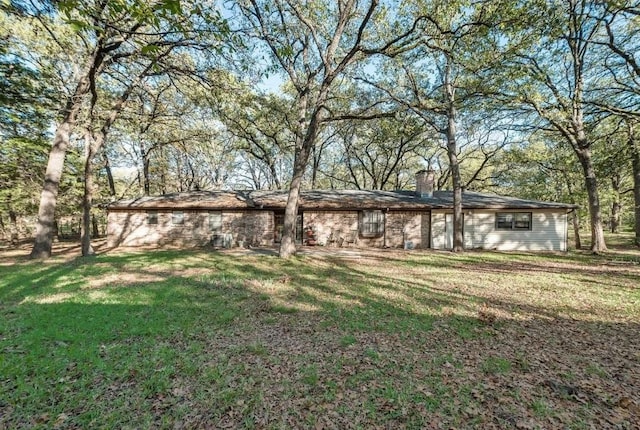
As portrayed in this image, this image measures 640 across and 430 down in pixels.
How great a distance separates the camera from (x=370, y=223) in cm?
1612

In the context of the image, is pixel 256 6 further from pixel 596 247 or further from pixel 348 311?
pixel 596 247

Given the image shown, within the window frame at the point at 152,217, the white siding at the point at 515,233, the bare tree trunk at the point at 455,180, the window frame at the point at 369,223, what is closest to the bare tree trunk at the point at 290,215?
the window frame at the point at 369,223

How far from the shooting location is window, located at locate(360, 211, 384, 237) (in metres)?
16.1

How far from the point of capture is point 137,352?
12.6 feet

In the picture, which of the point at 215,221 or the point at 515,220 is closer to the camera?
the point at 515,220

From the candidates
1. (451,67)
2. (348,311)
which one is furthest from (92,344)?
(451,67)

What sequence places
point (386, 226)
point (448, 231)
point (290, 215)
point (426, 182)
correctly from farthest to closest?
point (426, 182) < point (386, 226) < point (448, 231) < point (290, 215)

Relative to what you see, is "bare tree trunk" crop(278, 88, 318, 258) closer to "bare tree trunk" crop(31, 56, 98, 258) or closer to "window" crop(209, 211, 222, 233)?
"window" crop(209, 211, 222, 233)

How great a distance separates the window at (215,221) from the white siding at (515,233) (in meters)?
12.1

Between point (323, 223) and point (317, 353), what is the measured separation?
12.5m

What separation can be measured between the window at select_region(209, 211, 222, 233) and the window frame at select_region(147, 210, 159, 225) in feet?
10.0

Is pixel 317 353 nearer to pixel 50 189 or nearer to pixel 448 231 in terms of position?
pixel 50 189

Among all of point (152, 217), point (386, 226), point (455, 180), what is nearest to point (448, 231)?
point (455, 180)

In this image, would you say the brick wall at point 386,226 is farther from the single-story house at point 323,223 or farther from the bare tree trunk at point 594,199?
the bare tree trunk at point 594,199
